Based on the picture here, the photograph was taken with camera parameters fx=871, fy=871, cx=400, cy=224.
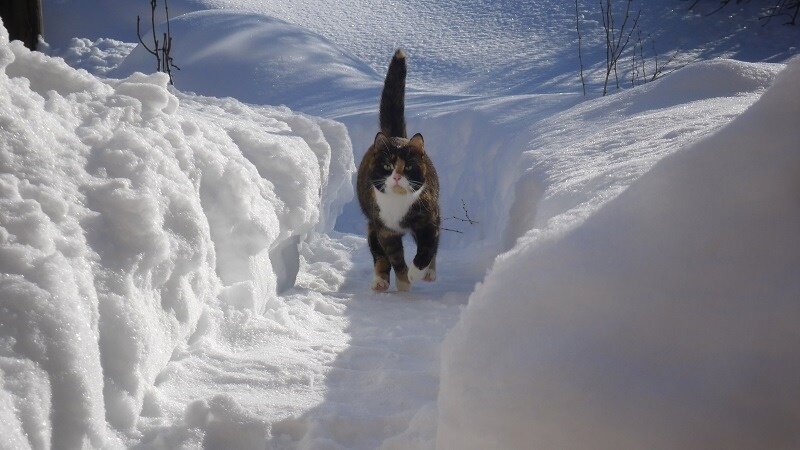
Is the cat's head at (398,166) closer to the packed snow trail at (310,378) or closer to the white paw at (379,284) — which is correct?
the white paw at (379,284)

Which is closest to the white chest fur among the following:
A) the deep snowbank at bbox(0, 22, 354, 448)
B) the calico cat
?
the calico cat

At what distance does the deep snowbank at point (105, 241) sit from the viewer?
70.7 inches

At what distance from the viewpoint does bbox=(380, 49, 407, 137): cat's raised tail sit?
177 inches

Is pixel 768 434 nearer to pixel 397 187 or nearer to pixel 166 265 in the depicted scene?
pixel 166 265

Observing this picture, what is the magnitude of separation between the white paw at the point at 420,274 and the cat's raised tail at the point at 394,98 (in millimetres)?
770

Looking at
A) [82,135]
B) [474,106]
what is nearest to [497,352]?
[82,135]

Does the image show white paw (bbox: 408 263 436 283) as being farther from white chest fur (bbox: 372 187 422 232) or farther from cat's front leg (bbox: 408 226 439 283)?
white chest fur (bbox: 372 187 422 232)

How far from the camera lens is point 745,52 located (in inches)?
388

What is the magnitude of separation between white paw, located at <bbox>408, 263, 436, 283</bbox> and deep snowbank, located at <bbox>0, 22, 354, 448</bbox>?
84cm

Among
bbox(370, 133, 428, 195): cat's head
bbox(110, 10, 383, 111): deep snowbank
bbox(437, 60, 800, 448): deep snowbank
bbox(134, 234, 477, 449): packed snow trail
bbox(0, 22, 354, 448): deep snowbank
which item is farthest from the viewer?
bbox(110, 10, 383, 111): deep snowbank

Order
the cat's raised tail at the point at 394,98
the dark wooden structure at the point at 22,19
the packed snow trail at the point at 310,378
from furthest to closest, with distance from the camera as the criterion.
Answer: the dark wooden structure at the point at 22,19
the cat's raised tail at the point at 394,98
the packed snow trail at the point at 310,378

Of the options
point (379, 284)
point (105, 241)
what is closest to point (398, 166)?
point (379, 284)

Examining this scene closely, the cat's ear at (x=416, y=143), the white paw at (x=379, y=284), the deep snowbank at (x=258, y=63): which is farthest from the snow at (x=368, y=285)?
the deep snowbank at (x=258, y=63)

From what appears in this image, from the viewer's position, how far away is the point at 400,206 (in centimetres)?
417
